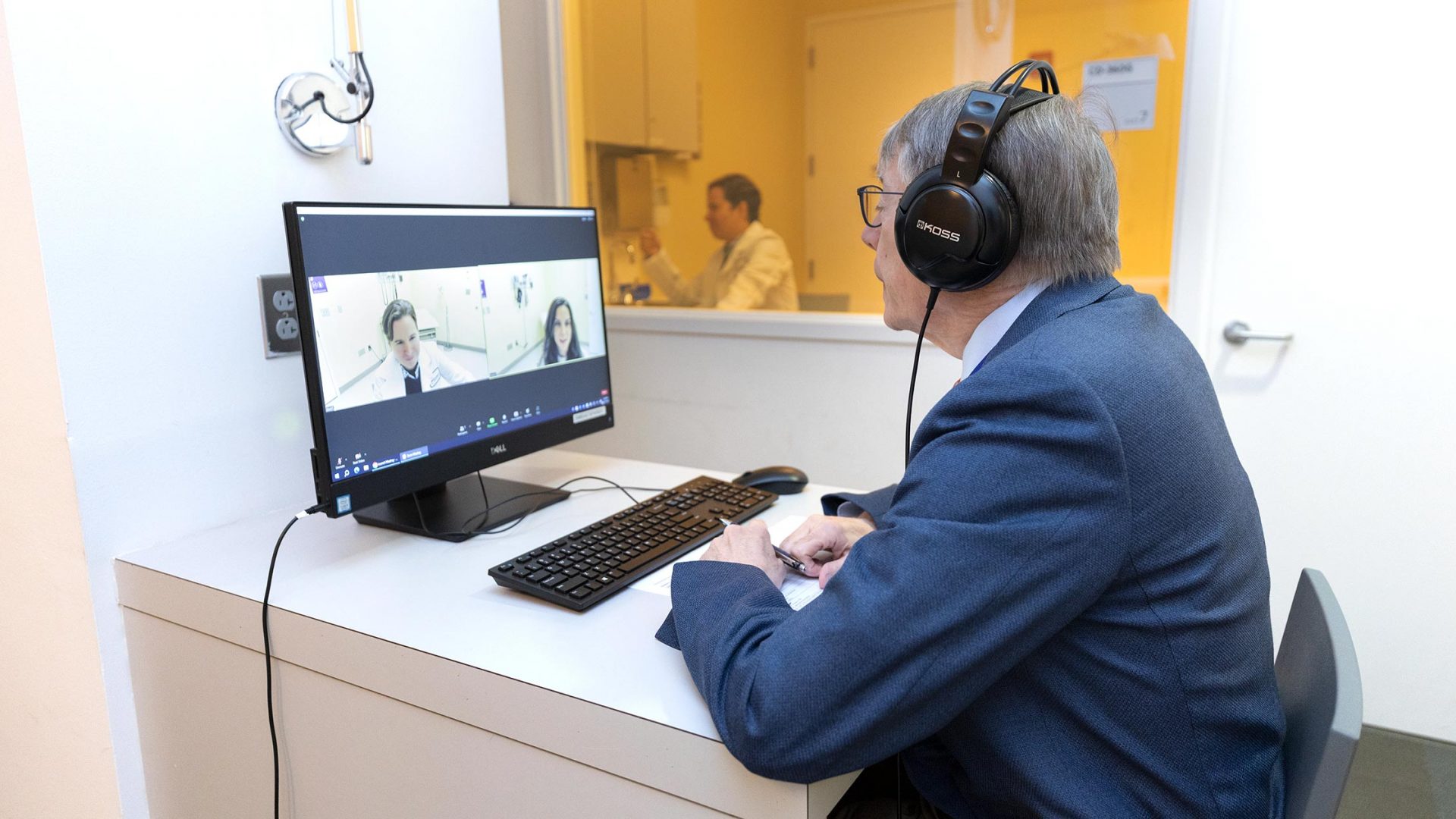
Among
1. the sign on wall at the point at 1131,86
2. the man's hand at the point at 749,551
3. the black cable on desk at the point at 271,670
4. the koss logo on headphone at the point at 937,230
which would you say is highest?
the sign on wall at the point at 1131,86

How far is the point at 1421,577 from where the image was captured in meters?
1.92

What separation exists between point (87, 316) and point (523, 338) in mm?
533

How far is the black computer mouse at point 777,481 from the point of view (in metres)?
1.43

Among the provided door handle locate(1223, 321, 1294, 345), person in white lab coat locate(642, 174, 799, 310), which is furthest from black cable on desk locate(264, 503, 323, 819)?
person in white lab coat locate(642, 174, 799, 310)

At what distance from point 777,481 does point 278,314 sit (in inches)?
30.6

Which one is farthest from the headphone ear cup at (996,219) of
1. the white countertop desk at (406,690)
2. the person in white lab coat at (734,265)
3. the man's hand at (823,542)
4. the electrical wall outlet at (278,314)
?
the person in white lab coat at (734,265)

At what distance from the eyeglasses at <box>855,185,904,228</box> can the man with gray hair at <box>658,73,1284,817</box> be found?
0.33ft

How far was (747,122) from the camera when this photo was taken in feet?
12.9

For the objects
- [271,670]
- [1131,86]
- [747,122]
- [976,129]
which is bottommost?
[271,670]

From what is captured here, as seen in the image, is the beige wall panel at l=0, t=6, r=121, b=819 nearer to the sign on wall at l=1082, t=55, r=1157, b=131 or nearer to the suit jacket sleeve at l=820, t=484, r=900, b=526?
the suit jacket sleeve at l=820, t=484, r=900, b=526

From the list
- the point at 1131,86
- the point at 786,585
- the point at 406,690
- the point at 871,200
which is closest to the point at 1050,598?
the point at 786,585

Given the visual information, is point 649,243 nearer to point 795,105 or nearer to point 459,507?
point 795,105

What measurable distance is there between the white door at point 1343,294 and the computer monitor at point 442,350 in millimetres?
1442

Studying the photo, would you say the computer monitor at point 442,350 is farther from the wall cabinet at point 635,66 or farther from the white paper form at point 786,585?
the wall cabinet at point 635,66
